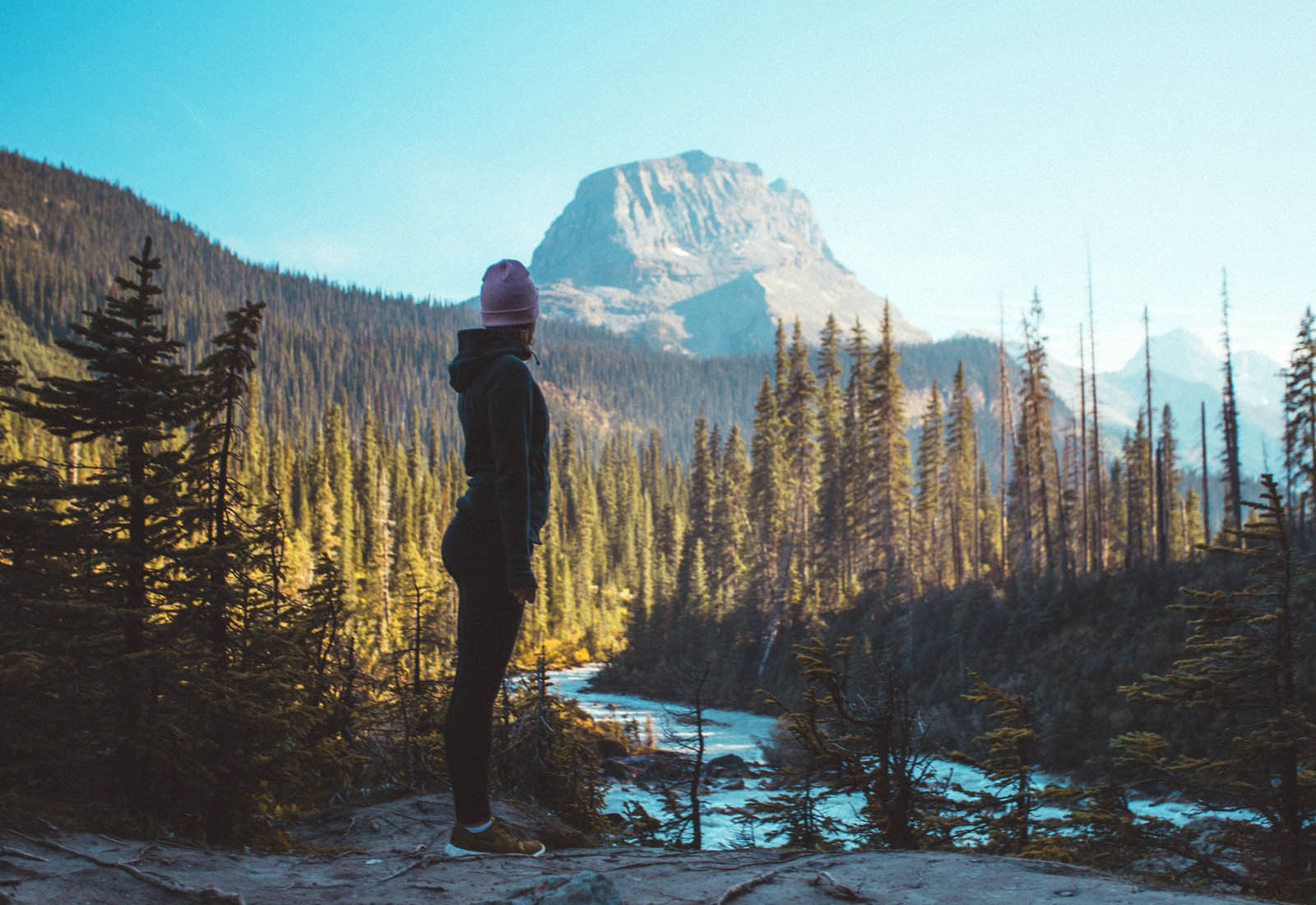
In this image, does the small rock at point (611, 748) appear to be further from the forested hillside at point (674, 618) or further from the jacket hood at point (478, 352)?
the jacket hood at point (478, 352)

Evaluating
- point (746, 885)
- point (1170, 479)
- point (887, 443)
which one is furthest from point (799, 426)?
point (746, 885)

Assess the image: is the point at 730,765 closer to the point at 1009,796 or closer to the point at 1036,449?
the point at 1009,796

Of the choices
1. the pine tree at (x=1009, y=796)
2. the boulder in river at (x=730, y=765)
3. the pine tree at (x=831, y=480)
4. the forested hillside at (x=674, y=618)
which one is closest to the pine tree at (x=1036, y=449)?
the forested hillside at (x=674, y=618)

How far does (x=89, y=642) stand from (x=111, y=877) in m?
1.77

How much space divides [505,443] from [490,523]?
432 millimetres

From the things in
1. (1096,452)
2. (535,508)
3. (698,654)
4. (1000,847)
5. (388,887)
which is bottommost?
(698,654)

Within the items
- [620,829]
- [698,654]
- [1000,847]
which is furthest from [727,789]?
[698,654]

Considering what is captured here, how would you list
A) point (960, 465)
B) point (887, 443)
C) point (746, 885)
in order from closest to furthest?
point (746, 885), point (887, 443), point (960, 465)

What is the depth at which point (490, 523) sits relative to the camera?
4.12 m

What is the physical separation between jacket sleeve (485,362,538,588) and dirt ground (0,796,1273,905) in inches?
54.4

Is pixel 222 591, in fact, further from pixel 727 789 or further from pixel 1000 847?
pixel 727 789

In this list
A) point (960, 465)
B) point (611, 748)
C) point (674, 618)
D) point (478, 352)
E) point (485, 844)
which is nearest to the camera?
point (485, 844)

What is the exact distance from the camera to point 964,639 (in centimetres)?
3125

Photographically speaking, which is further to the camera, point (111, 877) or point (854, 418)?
point (854, 418)
